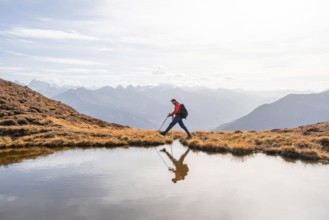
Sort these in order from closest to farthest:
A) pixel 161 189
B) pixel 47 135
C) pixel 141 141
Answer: pixel 161 189 < pixel 141 141 < pixel 47 135

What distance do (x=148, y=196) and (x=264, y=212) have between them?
3.85 meters

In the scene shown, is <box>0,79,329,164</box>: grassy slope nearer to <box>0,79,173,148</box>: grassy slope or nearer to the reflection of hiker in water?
<box>0,79,173,148</box>: grassy slope

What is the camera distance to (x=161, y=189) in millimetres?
12945

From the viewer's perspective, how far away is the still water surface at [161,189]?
10.4 metres

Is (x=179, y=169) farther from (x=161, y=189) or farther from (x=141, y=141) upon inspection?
(x=141, y=141)

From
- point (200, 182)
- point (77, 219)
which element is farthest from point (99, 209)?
point (200, 182)

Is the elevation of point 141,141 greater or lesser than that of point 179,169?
greater

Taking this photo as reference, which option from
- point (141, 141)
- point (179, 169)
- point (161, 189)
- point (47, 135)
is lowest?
point (161, 189)

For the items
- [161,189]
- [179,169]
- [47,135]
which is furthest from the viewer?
[47,135]

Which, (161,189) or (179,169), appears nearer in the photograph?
(161,189)

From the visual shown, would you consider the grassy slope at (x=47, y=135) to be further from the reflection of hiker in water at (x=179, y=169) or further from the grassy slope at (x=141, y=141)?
the reflection of hiker in water at (x=179, y=169)

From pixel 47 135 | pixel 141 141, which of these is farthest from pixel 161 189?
pixel 47 135

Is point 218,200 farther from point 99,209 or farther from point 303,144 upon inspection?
point 303,144

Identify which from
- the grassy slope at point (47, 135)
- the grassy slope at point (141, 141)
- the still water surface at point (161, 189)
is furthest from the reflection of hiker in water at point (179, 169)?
the grassy slope at point (47, 135)
